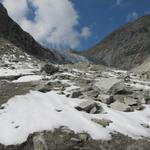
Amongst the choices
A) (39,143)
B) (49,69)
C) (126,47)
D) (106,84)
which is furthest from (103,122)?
(126,47)

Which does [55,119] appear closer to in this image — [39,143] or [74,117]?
[74,117]

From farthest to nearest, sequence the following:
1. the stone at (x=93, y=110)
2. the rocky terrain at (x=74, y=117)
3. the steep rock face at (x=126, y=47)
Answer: the steep rock face at (x=126, y=47) < the stone at (x=93, y=110) < the rocky terrain at (x=74, y=117)

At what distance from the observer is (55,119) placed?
10352 millimetres

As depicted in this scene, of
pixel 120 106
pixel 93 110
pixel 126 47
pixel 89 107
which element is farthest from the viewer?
pixel 126 47

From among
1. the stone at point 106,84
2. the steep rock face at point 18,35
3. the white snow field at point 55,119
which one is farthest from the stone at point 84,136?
the steep rock face at point 18,35

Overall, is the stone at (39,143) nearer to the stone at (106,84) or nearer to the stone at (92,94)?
the stone at (92,94)

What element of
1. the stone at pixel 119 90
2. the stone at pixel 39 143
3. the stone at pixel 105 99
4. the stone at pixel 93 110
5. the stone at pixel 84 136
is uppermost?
the stone at pixel 119 90

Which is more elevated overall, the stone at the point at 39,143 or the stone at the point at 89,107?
the stone at the point at 89,107

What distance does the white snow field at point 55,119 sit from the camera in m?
9.80

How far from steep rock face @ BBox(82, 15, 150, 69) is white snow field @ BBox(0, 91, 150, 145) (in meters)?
76.6

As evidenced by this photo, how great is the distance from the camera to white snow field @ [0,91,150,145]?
9.80 m

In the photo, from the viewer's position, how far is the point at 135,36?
10612 cm

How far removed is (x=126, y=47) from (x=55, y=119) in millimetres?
96456

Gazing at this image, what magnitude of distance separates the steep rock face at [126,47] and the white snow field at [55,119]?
76625 millimetres
